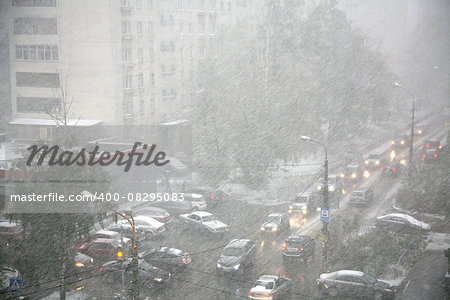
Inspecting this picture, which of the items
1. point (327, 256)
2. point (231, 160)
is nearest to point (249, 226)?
point (327, 256)

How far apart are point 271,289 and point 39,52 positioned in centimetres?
3424

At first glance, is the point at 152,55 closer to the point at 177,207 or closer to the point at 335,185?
the point at 177,207

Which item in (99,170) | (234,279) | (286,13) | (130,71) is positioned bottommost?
(234,279)

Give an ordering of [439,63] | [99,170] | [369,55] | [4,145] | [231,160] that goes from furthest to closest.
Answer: [439,63] < [369,55] < [4,145] < [231,160] < [99,170]

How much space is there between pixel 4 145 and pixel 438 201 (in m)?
36.2

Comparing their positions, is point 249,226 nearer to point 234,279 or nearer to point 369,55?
point 234,279

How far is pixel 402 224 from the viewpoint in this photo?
26.5 metres

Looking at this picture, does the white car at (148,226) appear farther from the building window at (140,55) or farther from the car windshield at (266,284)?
the building window at (140,55)

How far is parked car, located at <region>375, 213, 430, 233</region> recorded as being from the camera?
26391mm

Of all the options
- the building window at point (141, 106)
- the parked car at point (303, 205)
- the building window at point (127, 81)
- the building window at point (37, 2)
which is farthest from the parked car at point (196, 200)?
the building window at point (37, 2)

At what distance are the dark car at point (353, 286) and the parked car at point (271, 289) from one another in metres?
1.54

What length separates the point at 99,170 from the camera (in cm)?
1930

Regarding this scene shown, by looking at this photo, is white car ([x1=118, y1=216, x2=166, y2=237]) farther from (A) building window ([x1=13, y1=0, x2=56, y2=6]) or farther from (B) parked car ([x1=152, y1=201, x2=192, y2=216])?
(A) building window ([x1=13, y1=0, x2=56, y2=6])

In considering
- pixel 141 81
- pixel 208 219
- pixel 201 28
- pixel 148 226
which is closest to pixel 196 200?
pixel 208 219
